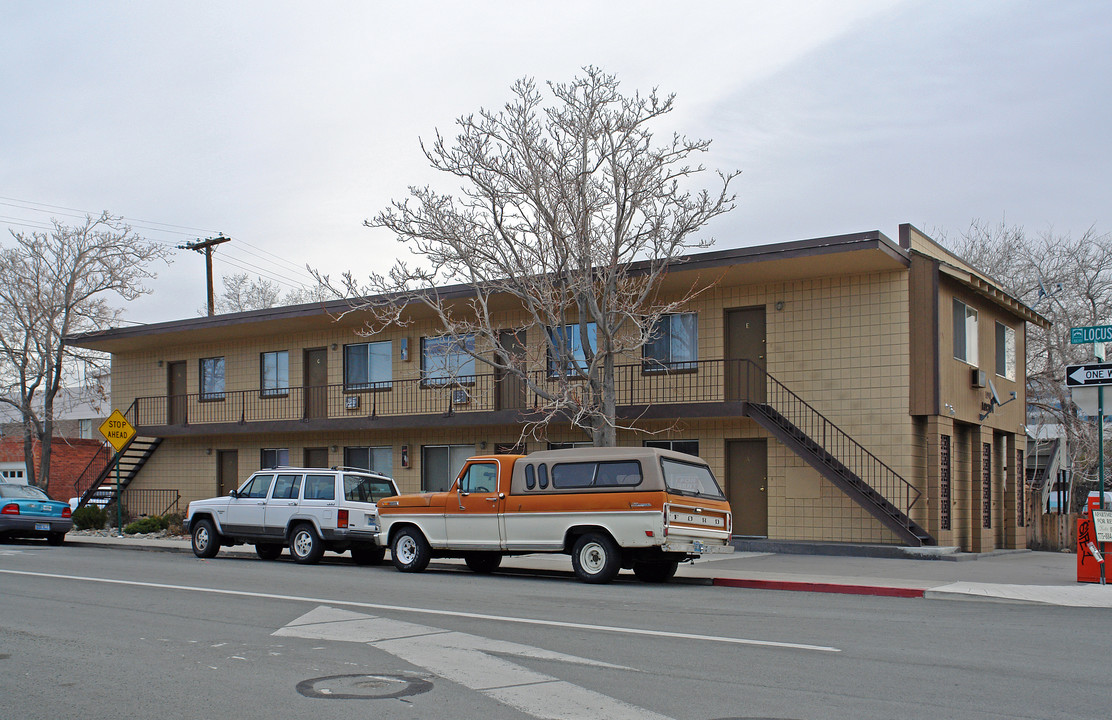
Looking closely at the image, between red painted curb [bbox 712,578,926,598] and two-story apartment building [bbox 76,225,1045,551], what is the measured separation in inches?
220

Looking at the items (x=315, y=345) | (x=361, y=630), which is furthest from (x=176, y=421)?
(x=361, y=630)

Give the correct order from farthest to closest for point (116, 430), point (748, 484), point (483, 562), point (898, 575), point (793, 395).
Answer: point (116, 430)
point (748, 484)
point (793, 395)
point (483, 562)
point (898, 575)

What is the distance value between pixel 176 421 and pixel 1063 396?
94.4 feet

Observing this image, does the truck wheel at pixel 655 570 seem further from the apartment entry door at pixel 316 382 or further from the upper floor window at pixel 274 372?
the upper floor window at pixel 274 372

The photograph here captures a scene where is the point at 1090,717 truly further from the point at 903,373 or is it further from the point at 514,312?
the point at 514,312

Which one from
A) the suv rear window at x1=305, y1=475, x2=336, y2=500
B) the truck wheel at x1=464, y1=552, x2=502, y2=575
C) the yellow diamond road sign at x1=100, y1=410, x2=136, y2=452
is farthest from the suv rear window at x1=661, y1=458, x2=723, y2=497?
the yellow diamond road sign at x1=100, y1=410, x2=136, y2=452

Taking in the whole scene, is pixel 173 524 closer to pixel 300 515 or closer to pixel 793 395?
pixel 300 515

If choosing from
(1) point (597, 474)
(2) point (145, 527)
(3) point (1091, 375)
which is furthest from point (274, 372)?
(3) point (1091, 375)

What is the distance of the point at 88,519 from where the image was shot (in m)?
29.2

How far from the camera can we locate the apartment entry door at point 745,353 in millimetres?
22500

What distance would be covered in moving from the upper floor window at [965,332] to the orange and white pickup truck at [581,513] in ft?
29.7

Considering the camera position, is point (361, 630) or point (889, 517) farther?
point (889, 517)

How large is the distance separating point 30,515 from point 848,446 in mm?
18680

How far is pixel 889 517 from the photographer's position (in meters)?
19.5
